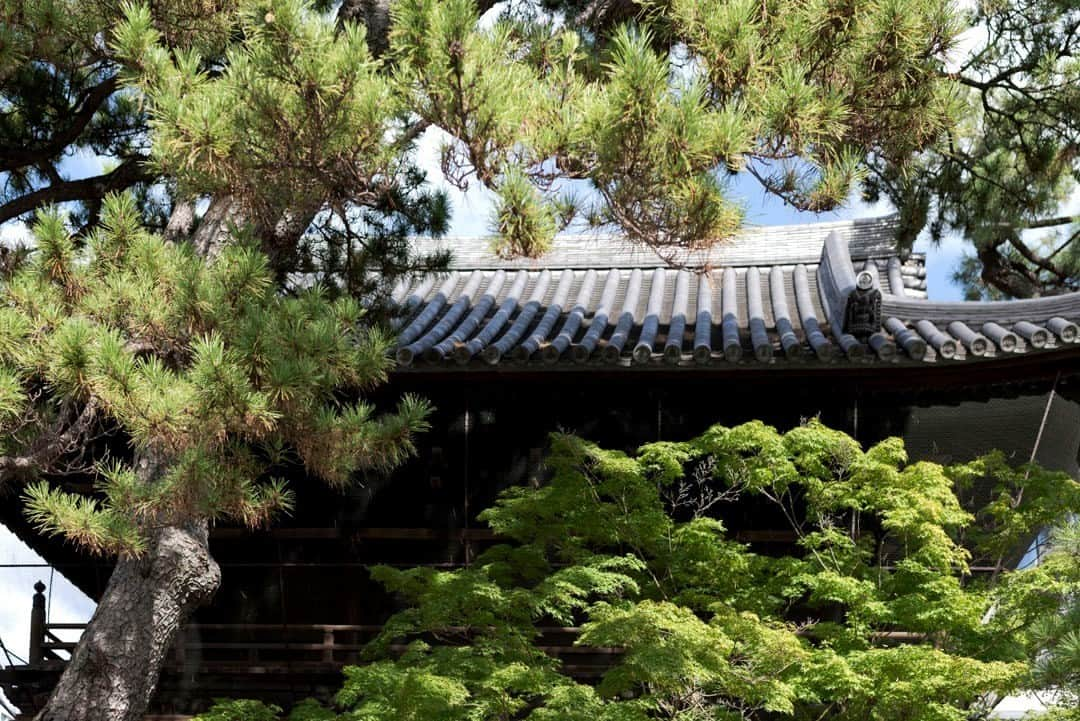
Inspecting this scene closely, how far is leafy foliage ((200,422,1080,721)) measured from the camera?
6.85 metres

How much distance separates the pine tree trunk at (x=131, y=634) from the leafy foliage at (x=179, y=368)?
0.62 m

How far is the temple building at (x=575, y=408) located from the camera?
8.81m

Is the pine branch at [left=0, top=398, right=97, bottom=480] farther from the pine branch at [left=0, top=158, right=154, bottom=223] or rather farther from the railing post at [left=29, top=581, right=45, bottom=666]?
the railing post at [left=29, top=581, right=45, bottom=666]

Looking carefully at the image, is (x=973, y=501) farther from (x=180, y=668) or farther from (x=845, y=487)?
(x=180, y=668)

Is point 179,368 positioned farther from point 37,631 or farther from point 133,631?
point 37,631

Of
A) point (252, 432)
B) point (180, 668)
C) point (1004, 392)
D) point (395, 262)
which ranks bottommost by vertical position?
point (180, 668)

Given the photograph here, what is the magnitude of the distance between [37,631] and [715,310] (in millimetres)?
6152

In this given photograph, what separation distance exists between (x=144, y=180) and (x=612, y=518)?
14.7 feet

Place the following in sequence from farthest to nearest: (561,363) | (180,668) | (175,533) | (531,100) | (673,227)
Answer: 1. (180,668)
2. (561,363)
3. (175,533)
4. (673,227)
5. (531,100)

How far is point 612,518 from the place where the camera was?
782cm

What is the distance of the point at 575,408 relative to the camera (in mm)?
9570

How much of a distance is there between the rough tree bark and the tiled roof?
237 centimetres

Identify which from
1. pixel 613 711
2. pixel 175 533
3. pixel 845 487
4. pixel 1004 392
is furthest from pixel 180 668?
pixel 1004 392

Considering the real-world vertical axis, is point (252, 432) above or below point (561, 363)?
below
